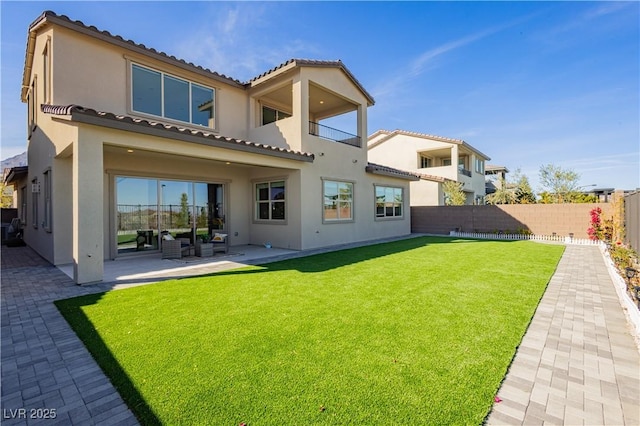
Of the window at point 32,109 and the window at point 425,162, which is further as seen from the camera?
the window at point 425,162

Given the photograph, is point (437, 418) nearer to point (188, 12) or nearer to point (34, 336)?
point (34, 336)

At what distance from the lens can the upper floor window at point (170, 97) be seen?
10805 mm

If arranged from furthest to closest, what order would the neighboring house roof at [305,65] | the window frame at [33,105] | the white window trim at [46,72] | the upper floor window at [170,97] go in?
the neighboring house roof at [305,65] < the window frame at [33,105] < the upper floor window at [170,97] < the white window trim at [46,72]

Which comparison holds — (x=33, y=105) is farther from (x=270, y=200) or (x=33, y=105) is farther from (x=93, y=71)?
(x=270, y=200)

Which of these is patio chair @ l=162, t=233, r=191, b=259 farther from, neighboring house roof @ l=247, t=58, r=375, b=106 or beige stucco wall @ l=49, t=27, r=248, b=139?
neighboring house roof @ l=247, t=58, r=375, b=106

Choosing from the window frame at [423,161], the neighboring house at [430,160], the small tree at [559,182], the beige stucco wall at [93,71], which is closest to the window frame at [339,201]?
the beige stucco wall at [93,71]

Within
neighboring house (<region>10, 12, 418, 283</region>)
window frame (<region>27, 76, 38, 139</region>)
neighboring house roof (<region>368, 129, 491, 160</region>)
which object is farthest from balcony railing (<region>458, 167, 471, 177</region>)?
window frame (<region>27, 76, 38, 139</region>)

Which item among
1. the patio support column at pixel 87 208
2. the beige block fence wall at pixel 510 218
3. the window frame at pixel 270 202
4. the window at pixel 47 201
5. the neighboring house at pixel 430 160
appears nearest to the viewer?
the patio support column at pixel 87 208

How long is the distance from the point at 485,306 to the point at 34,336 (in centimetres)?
719

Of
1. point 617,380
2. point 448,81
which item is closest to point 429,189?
point 448,81

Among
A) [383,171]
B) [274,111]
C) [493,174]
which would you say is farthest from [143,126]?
[493,174]

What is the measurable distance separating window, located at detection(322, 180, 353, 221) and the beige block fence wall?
8576 mm

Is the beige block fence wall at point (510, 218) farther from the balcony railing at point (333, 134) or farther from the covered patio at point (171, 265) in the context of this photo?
the covered patio at point (171, 265)

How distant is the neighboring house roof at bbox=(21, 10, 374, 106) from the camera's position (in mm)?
8992
